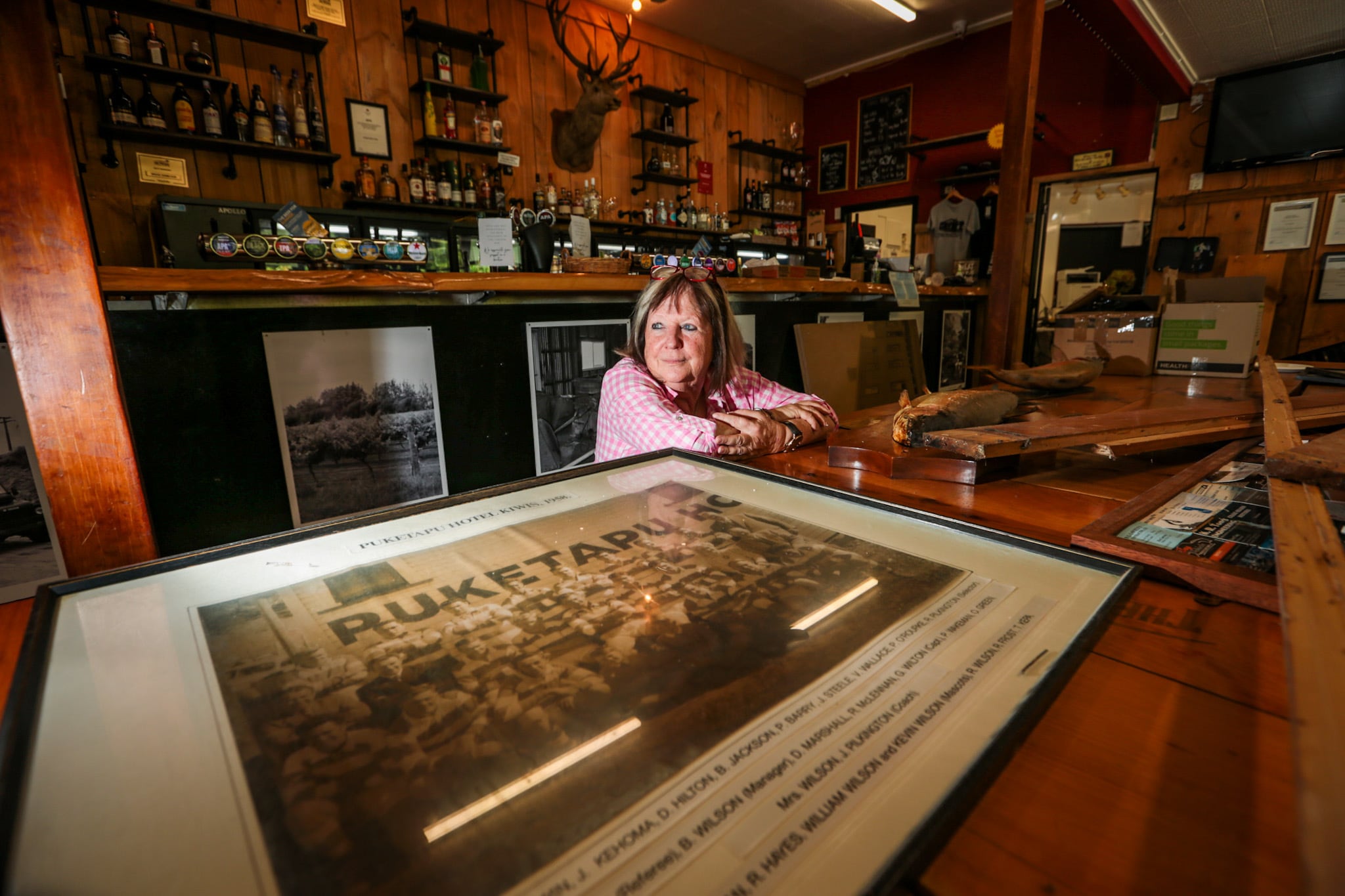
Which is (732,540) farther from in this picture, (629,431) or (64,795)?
(629,431)

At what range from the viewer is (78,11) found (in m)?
3.08

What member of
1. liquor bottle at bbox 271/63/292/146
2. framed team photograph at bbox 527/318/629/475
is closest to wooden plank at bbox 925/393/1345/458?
framed team photograph at bbox 527/318/629/475

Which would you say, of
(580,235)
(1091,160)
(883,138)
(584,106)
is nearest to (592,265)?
(580,235)

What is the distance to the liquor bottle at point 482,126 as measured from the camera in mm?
4391

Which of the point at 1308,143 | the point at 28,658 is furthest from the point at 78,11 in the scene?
the point at 1308,143

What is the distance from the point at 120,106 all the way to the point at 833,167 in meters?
5.78

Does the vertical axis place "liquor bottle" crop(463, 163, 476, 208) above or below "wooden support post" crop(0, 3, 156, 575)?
above

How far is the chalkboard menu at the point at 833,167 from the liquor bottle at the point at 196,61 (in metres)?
5.33

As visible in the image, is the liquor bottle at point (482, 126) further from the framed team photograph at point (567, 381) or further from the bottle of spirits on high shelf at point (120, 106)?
the framed team photograph at point (567, 381)

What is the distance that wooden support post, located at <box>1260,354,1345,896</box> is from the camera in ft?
0.73

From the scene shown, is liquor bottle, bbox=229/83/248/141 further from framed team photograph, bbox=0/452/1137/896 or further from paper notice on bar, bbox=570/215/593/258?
framed team photograph, bbox=0/452/1137/896

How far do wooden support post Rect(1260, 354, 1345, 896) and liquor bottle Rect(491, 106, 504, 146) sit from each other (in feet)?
15.7

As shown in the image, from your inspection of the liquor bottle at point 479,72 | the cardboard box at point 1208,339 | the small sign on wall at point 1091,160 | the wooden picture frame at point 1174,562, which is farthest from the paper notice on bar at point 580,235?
the small sign on wall at point 1091,160

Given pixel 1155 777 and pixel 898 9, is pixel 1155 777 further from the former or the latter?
pixel 898 9
